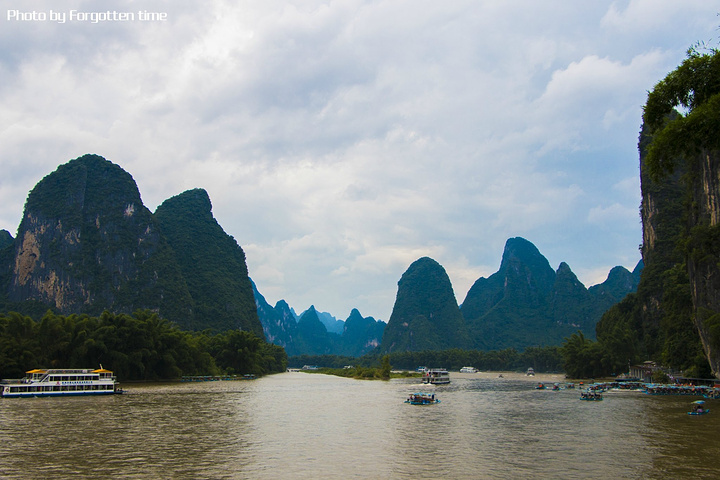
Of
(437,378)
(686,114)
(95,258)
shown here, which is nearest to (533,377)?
(437,378)

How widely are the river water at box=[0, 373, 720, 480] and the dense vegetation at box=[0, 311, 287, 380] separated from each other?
1550 cm

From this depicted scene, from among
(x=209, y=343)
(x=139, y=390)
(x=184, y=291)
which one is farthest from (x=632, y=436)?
(x=184, y=291)

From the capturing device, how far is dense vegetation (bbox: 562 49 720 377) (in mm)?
18047

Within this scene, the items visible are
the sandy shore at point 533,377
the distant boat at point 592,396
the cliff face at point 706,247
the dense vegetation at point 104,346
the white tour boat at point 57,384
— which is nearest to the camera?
the cliff face at point 706,247

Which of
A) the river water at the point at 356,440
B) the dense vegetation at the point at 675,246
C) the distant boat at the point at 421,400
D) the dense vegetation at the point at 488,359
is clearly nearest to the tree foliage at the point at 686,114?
the dense vegetation at the point at 675,246

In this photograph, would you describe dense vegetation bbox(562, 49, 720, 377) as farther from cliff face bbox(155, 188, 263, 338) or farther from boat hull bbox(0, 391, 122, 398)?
cliff face bbox(155, 188, 263, 338)

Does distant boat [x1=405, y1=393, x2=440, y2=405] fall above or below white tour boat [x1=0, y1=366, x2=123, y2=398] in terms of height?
below

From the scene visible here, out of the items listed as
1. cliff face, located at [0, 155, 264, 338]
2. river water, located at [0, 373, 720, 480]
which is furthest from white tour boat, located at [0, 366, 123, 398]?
cliff face, located at [0, 155, 264, 338]

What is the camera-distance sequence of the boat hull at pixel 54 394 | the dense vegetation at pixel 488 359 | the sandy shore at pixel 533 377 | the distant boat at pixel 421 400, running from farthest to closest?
the dense vegetation at pixel 488 359
the sandy shore at pixel 533 377
the boat hull at pixel 54 394
the distant boat at pixel 421 400

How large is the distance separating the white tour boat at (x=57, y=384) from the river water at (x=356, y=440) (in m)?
6.55

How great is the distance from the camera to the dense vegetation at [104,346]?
54.0 m

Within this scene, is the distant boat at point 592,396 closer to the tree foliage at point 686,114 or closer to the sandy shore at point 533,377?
the tree foliage at point 686,114

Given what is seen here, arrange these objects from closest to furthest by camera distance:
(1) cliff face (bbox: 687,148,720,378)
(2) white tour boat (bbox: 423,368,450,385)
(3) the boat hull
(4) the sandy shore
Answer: (1) cliff face (bbox: 687,148,720,378) → (3) the boat hull → (2) white tour boat (bbox: 423,368,450,385) → (4) the sandy shore

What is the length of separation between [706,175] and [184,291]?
12695cm
